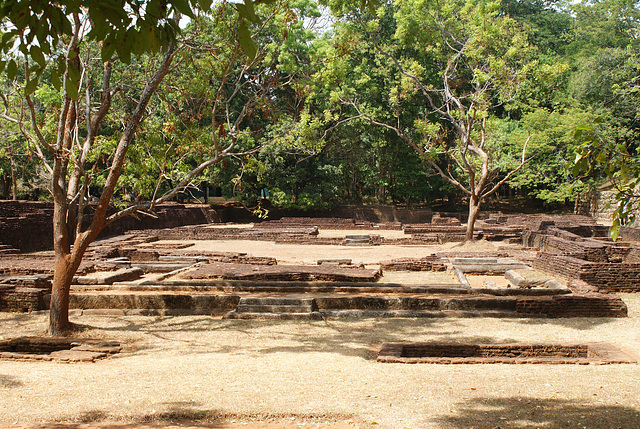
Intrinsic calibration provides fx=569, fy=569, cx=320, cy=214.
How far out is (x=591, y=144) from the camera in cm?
352

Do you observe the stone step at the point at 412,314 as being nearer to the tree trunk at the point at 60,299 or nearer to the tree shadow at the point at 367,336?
the tree shadow at the point at 367,336

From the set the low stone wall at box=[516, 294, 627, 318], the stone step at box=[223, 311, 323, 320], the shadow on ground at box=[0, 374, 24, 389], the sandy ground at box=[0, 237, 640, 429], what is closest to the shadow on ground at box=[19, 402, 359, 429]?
the sandy ground at box=[0, 237, 640, 429]

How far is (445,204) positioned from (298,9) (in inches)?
639

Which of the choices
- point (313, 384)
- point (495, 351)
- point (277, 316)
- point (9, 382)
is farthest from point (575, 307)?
point (9, 382)

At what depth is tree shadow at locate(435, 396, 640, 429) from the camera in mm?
Result: 4230

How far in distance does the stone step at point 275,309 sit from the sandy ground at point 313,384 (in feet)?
2.33

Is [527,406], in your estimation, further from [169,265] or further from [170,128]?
[169,265]

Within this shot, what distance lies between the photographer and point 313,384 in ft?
18.6

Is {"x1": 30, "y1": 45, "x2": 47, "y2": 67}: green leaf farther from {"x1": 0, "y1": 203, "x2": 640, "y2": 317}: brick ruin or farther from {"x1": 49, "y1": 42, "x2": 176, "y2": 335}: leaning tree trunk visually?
{"x1": 0, "y1": 203, "x2": 640, "y2": 317}: brick ruin

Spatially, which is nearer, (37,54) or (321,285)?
(37,54)

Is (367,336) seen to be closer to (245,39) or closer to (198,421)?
(198,421)

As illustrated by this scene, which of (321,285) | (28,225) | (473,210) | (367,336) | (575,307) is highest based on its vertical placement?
(473,210)

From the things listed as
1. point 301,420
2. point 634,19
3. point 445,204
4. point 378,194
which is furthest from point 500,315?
point 634,19

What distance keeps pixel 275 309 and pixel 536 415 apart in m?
5.54
